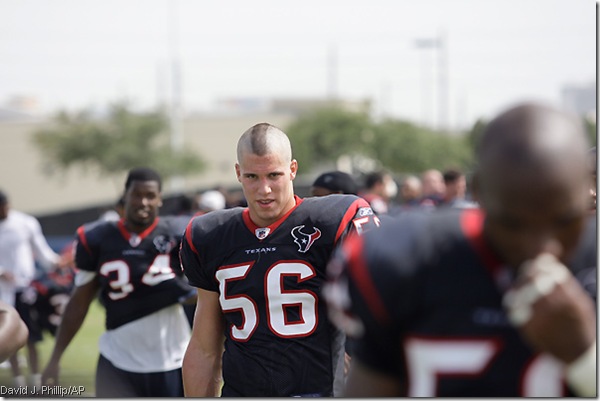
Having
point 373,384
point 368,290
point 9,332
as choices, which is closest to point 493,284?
A: point 368,290

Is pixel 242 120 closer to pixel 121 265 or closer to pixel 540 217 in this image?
pixel 121 265

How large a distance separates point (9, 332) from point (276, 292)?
4.00ft

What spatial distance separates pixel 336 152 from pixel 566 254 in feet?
134

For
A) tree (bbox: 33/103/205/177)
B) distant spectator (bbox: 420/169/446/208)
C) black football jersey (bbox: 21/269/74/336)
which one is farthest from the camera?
tree (bbox: 33/103/205/177)

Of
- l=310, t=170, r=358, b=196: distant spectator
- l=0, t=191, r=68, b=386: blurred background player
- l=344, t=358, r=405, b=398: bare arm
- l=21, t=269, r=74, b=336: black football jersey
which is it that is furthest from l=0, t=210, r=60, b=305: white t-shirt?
l=344, t=358, r=405, b=398: bare arm

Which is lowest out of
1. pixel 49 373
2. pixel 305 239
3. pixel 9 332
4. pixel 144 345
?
pixel 49 373

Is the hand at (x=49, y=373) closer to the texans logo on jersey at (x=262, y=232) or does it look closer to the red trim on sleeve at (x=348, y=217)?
the texans logo on jersey at (x=262, y=232)

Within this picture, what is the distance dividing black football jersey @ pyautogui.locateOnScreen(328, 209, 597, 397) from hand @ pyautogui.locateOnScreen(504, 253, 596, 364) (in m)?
0.09

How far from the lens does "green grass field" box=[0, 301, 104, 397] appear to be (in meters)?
9.16

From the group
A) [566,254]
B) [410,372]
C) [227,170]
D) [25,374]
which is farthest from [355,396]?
[227,170]

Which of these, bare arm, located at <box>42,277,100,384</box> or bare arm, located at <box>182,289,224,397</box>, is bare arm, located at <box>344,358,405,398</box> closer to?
bare arm, located at <box>182,289,224,397</box>

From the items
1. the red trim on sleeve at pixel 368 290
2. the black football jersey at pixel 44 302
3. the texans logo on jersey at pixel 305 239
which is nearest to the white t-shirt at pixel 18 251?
the black football jersey at pixel 44 302

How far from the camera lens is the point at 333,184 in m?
6.19

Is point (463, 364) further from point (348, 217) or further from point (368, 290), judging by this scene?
point (348, 217)
